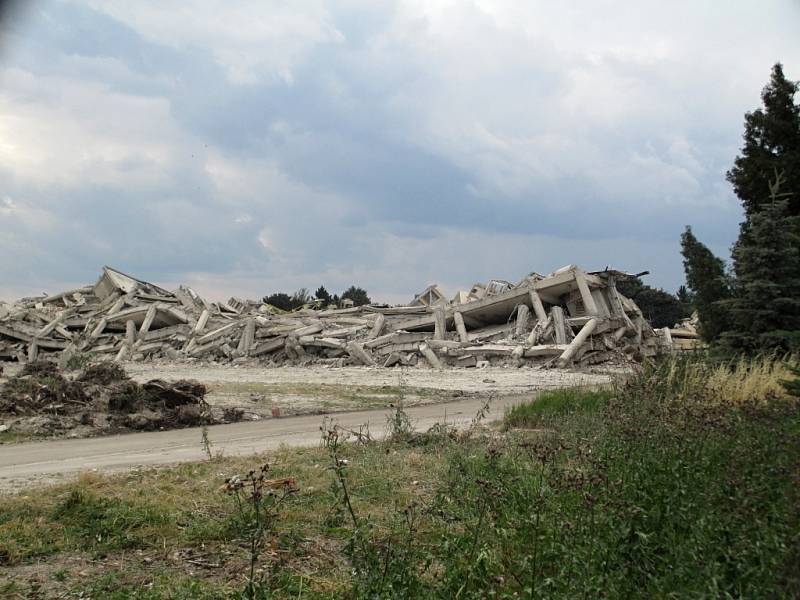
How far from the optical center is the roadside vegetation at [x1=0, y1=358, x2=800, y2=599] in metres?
3.77

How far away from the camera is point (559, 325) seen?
89.1 ft

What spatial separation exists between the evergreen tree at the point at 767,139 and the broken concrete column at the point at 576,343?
7100mm

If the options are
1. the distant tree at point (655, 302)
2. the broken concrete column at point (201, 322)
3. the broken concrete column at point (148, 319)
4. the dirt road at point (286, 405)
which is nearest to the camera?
the dirt road at point (286, 405)

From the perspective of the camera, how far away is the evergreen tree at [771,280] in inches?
561

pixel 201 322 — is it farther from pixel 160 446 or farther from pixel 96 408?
pixel 160 446

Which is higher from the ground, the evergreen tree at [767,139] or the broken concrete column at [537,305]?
the evergreen tree at [767,139]

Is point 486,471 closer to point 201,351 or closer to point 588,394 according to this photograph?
point 588,394

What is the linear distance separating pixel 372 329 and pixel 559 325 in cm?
888

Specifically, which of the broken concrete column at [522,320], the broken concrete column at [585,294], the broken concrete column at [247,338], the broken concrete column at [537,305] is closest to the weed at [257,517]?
the broken concrete column at [522,320]

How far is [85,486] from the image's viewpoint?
6.84 metres

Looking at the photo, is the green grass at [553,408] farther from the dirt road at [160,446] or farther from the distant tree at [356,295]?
the distant tree at [356,295]

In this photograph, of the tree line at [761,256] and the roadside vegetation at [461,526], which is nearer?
the roadside vegetation at [461,526]

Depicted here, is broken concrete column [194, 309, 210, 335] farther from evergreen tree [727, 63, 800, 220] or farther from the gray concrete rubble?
evergreen tree [727, 63, 800, 220]

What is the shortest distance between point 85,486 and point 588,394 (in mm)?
9887
